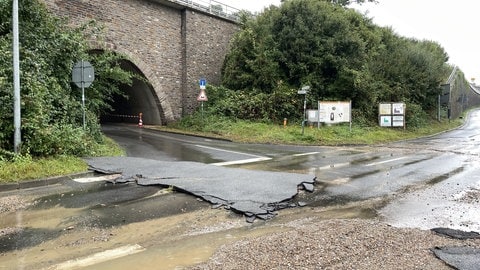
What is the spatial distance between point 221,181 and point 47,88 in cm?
681

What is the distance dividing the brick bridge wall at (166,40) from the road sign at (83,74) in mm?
7311

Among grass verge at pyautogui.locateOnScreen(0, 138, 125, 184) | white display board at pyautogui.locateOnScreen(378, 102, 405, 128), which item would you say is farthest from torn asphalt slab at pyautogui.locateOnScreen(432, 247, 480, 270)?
white display board at pyautogui.locateOnScreen(378, 102, 405, 128)

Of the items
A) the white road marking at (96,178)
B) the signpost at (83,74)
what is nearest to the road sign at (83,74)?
the signpost at (83,74)

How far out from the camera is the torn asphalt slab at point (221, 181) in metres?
6.59

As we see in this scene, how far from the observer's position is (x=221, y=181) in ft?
26.9

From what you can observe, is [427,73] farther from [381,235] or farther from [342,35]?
[381,235]

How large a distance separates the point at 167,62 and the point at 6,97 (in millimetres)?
14756

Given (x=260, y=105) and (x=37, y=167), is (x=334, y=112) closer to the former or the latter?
(x=260, y=105)

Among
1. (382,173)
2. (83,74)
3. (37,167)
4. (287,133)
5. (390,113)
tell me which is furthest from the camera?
(390,113)

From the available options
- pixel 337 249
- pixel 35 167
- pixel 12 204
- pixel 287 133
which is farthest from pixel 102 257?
pixel 287 133

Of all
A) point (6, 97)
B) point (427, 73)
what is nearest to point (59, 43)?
point (6, 97)

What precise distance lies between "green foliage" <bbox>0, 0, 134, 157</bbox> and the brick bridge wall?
508cm

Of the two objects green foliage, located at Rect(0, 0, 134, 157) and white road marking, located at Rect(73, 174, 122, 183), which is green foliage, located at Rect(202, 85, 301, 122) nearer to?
green foliage, located at Rect(0, 0, 134, 157)

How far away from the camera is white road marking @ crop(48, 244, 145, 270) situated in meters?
4.08
